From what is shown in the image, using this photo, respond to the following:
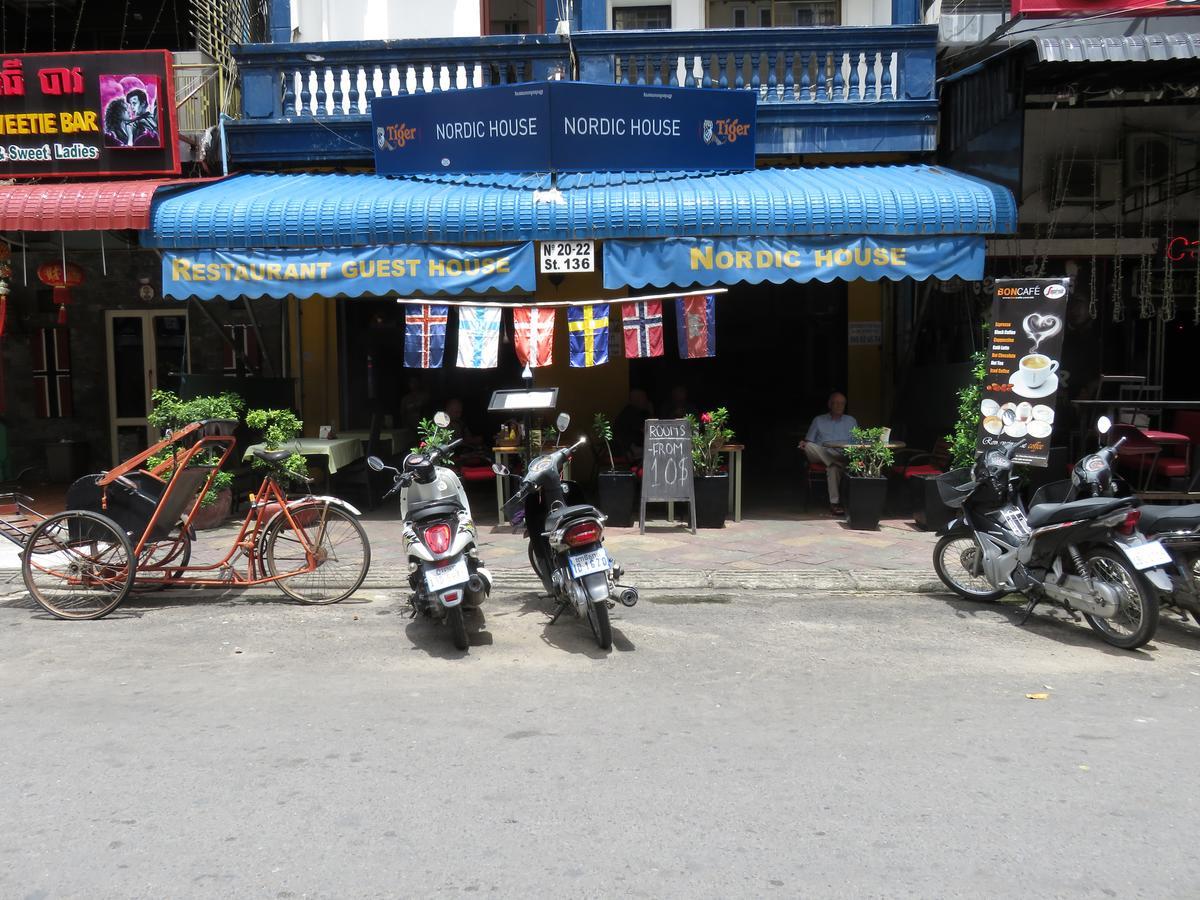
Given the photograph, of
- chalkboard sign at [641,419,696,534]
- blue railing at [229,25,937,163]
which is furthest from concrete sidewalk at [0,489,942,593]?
blue railing at [229,25,937,163]

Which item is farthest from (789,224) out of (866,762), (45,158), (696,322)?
(45,158)

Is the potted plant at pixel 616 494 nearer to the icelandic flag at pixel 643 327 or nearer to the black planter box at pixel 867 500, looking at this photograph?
the icelandic flag at pixel 643 327

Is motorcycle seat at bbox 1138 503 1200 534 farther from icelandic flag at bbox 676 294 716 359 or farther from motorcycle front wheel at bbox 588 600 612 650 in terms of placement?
icelandic flag at bbox 676 294 716 359

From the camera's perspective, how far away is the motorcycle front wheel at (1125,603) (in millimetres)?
5477

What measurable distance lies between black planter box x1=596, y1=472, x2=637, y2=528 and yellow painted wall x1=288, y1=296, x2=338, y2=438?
188 inches

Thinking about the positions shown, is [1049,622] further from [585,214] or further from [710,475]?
[585,214]

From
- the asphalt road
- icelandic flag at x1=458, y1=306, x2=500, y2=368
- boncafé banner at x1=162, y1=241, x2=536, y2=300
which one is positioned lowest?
the asphalt road

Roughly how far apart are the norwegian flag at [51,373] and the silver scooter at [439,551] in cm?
950

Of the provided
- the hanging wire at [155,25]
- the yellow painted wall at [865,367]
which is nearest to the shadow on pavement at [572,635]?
the yellow painted wall at [865,367]

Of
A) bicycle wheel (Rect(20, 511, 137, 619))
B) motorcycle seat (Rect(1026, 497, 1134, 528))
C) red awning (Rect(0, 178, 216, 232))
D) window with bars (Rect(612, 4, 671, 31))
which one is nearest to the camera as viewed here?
motorcycle seat (Rect(1026, 497, 1134, 528))

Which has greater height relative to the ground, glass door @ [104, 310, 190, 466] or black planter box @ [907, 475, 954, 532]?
glass door @ [104, 310, 190, 466]

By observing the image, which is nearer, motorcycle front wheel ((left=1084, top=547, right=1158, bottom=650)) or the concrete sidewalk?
motorcycle front wheel ((left=1084, top=547, right=1158, bottom=650))

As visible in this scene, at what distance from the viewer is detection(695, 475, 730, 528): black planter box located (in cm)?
944

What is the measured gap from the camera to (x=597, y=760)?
414cm
